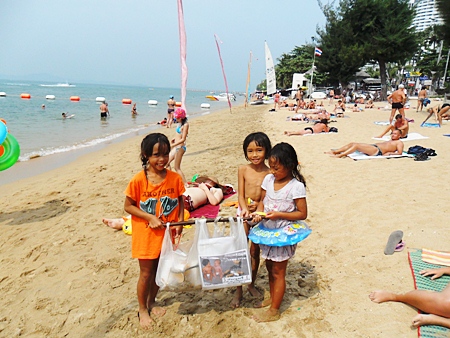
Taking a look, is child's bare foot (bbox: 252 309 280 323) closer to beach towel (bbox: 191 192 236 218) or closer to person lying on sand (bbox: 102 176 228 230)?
beach towel (bbox: 191 192 236 218)

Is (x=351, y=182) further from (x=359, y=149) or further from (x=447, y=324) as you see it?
(x=447, y=324)

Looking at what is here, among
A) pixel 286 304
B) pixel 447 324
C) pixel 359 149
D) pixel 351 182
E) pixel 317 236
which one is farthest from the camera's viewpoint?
pixel 359 149

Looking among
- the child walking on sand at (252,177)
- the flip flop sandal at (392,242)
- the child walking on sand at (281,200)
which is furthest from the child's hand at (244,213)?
the flip flop sandal at (392,242)

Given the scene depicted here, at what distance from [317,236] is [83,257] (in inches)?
112

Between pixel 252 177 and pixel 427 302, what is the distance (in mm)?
1686

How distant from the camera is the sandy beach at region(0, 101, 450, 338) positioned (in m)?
2.69

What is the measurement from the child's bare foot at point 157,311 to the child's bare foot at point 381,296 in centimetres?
181

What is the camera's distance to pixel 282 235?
2367 millimetres

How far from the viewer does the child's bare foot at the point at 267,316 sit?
266 centimetres

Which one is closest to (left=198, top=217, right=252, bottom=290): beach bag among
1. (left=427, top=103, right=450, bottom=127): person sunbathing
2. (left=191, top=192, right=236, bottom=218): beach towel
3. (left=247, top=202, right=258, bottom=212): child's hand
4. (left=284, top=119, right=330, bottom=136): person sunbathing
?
(left=247, top=202, right=258, bottom=212): child's hand

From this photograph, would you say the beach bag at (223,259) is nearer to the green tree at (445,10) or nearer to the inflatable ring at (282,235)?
Result: the inflatable ring at (282,235)

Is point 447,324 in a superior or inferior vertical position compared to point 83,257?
superior

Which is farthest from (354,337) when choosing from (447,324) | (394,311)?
(447,324)

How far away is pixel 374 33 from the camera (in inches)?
1078
